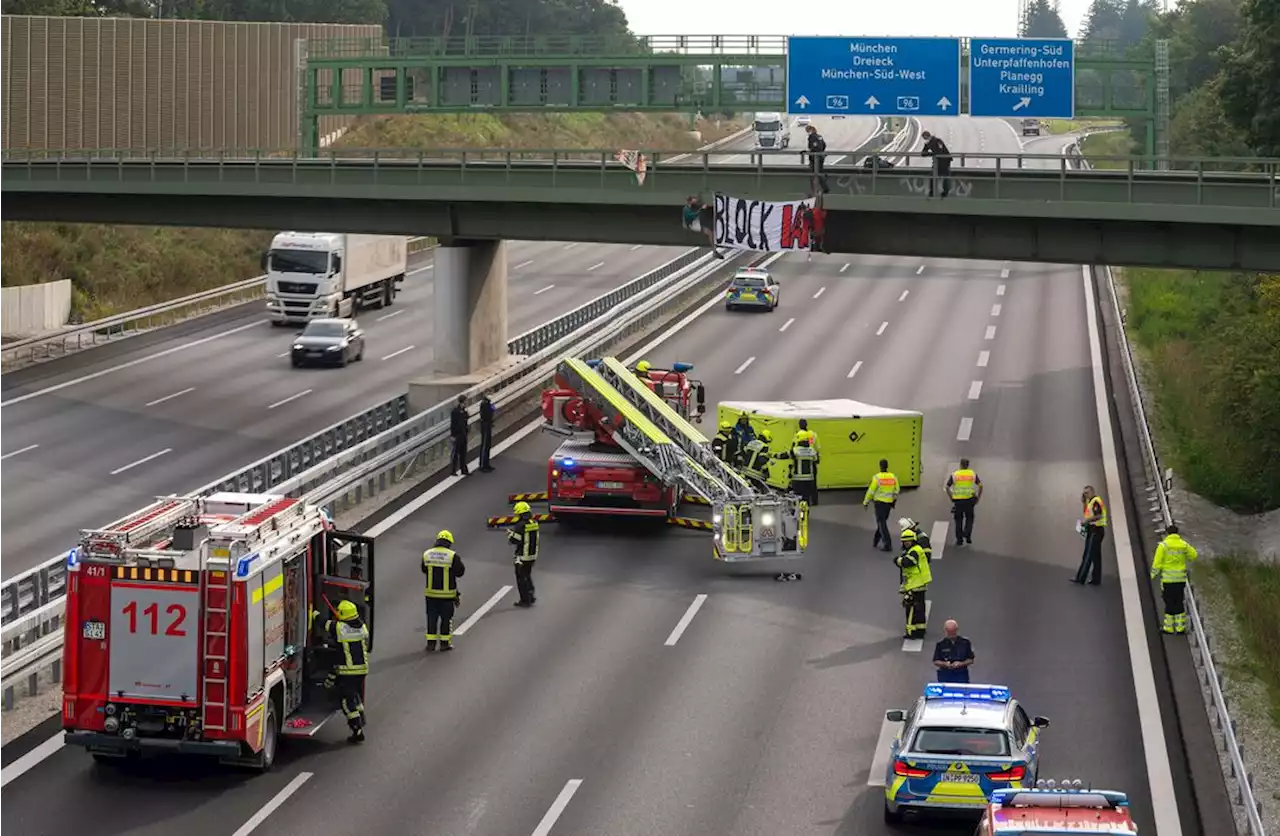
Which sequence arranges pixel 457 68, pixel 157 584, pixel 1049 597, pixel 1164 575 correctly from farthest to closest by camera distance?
1. pixel 457 68
2. pixel 1049 597
3. pixel 1164 575
4. pixel 157 584

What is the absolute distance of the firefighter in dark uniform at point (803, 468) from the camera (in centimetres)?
3638

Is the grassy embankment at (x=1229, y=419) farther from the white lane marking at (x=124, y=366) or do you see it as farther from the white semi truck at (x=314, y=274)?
the white lane marking at (x=124, y=366)

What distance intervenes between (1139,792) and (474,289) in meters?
29.5

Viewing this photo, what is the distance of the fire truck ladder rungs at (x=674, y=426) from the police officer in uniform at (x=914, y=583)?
4970mm

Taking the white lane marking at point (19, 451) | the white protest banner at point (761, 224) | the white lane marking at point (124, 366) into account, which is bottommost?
the white lane marking at point (19, 451)

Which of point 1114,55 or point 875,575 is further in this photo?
point 1114,55

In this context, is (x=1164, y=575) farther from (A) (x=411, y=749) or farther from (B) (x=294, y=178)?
(B) (x=294, y=178)

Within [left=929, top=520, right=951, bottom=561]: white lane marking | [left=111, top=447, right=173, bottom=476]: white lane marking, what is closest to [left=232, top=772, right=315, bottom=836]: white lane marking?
[left=929, top=520, right=951, bottom=561]: white lane marking

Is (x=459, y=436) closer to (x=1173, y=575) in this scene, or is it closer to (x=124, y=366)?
(x=1173, y=575)

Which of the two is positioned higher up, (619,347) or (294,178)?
(294,178)

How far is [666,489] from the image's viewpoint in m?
34.5

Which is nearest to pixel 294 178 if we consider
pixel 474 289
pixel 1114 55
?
pixel 474 289

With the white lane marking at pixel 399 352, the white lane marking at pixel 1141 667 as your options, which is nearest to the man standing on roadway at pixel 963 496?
the white lane marking at pixel 1141 667

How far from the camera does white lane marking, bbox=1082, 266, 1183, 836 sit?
67.9 feet
